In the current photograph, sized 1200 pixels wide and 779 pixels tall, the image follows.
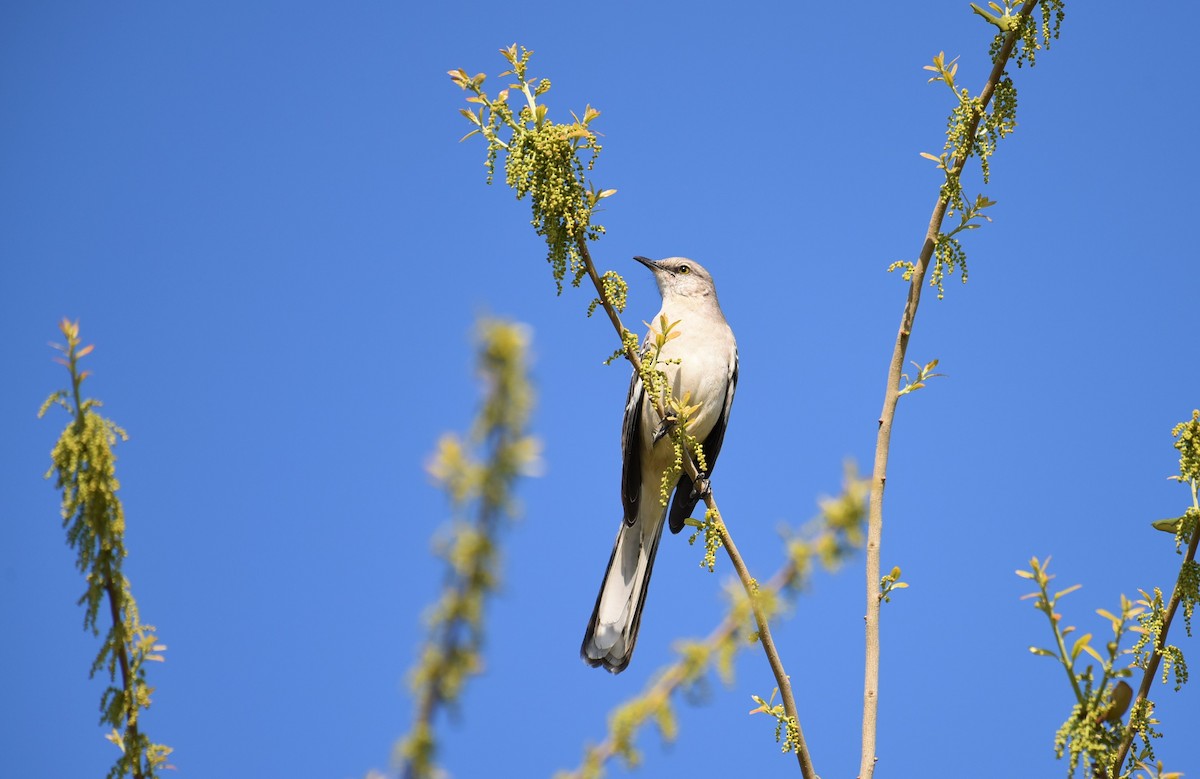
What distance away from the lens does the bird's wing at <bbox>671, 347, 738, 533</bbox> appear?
6.96 meters

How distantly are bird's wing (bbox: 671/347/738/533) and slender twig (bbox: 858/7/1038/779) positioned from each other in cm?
349

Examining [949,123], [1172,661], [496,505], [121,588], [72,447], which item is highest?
[949,123]

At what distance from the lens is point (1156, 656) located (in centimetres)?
255

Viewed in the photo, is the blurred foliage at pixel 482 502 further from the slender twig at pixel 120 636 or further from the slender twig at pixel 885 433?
the slender twig at pixel 885 433

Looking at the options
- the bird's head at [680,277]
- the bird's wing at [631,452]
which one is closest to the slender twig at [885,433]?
the bird's wing at [631,452]

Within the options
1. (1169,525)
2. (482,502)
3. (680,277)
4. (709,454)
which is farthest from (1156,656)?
Result: (680,277)

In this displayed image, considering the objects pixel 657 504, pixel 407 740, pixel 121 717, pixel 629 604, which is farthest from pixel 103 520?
pixel 657 504

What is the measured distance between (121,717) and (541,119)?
2.41 m

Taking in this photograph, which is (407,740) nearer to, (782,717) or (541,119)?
(782,717)

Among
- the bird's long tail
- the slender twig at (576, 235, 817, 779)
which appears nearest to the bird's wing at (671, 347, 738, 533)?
the bird's long tail

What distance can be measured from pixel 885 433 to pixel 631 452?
3554 mm

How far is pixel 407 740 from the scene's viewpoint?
1070mm

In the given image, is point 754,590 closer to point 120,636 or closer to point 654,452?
point 120,636

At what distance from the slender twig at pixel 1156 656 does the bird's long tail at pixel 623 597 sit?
3.65 m
